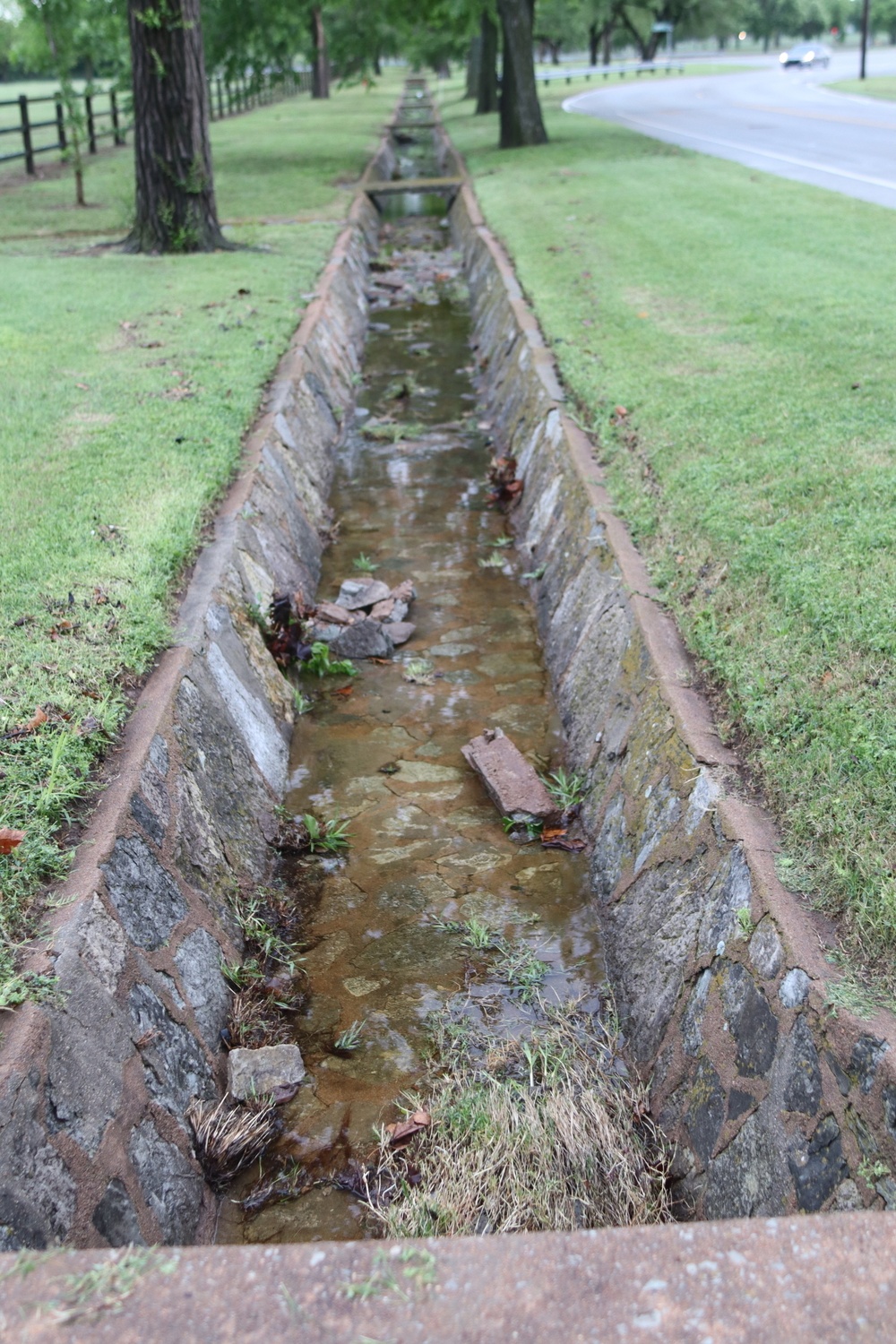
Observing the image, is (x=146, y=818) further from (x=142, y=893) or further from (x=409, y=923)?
(x=409, y=923)

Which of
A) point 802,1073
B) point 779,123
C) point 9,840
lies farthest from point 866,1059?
point 779,123

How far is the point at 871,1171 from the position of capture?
7.89 feet

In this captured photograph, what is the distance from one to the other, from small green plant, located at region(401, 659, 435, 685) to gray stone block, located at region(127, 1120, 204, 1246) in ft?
10.1

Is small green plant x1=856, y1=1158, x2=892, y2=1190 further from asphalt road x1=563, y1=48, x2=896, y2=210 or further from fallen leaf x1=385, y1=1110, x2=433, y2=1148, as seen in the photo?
asphalt road x1=563, y1=48, x2=896, y2=210

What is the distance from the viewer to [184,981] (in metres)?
3.43

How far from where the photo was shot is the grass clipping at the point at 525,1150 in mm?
2918

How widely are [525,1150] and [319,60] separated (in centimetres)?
3954

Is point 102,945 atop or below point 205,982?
atop

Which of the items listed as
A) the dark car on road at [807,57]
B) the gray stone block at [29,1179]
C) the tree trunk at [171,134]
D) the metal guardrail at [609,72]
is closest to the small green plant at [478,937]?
the gray stone block at [29,1179]

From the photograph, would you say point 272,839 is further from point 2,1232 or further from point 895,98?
point 895,98

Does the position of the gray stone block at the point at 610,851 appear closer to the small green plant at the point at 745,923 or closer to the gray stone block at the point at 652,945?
the gray stone block at the point at 652,945

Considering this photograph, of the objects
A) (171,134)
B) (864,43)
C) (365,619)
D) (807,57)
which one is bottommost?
(365,619)

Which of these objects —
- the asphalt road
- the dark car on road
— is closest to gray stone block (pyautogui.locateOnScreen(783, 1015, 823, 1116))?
the asphalt road

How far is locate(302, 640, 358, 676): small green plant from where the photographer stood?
19.2 feet
